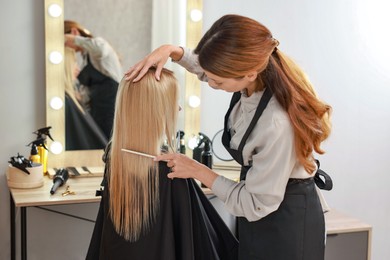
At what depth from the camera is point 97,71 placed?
7.20ft

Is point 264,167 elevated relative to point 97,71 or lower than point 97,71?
lower

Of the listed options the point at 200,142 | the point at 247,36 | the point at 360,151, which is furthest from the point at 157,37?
the point at 360,151

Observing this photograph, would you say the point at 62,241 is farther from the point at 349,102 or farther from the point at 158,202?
the point at 349,102

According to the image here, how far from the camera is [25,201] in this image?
70.6 inches

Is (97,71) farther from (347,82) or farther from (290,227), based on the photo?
(347,82)

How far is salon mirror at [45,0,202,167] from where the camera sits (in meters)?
2.12

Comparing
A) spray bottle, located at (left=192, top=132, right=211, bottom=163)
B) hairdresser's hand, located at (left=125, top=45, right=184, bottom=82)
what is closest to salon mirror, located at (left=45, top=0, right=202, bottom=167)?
spray bottle, located at (left=192, top=132, right=211, bottom=163)

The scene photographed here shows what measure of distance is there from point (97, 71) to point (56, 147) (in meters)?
0.38

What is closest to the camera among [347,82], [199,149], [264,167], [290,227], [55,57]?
[264,167]

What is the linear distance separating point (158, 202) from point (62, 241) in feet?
3.85

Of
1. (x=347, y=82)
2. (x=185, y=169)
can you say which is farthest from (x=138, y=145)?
(x=347, y=82)

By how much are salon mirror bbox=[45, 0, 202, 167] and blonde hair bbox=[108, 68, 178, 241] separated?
843 mm

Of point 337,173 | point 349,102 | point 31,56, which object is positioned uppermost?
point 31,56

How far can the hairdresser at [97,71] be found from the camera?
7.04 feet
